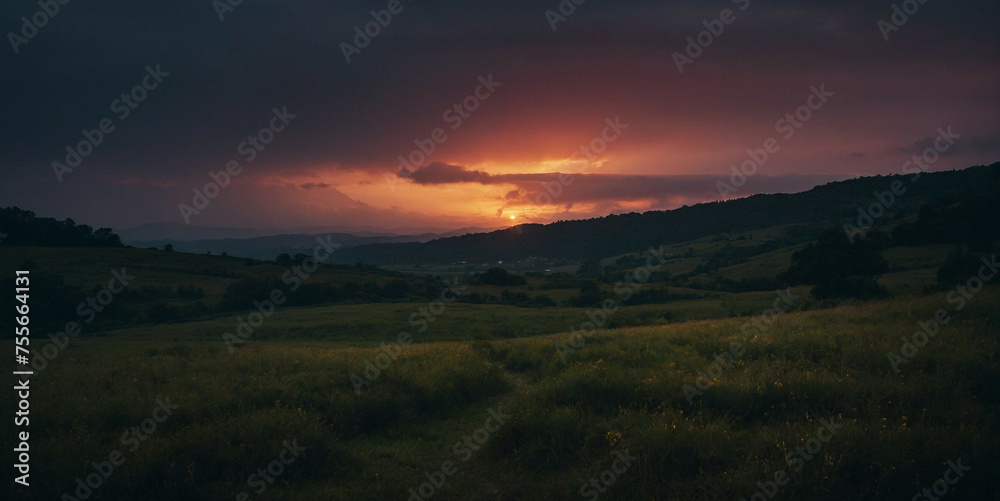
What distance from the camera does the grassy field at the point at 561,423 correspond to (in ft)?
20.3

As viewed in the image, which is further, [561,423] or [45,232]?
[45,232]

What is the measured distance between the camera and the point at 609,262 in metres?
166

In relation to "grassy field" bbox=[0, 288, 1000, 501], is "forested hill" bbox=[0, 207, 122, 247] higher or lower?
higher

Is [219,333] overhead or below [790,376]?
overhead

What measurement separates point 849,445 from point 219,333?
132 feet

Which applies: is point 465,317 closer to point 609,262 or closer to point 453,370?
point 453,370

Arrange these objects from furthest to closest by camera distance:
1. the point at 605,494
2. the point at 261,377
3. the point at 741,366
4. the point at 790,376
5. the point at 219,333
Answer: the point at 219,333 < the point at 261,377 < the point at 741,366 < the point at 790,376 < the point at 605,494

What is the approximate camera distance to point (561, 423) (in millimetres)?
7785

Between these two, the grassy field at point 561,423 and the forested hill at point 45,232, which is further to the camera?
the forested hill at point 45,232

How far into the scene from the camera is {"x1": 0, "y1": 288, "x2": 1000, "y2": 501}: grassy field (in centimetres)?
618

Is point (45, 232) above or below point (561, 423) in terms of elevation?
above

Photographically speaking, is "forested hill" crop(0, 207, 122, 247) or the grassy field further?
"forested hill" crop(0, 207, 122, 247)

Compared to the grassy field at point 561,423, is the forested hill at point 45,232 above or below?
above

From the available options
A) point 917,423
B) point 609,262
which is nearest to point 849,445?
point 917,423
